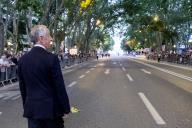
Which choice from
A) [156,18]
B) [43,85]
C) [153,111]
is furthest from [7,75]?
[156,18]

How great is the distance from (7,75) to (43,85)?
18.9 m

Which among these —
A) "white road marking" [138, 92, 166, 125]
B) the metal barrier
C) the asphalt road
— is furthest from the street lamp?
"white road marking" [138, 92, 166, 125]

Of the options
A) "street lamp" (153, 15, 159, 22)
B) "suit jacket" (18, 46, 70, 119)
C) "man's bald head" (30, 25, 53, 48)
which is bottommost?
"suit jacket" (18, 46, 70, 119)

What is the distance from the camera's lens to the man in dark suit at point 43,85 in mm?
5047

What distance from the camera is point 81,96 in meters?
16.1

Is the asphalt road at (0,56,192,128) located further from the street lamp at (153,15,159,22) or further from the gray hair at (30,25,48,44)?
the street lamp at (153,15,159,22)

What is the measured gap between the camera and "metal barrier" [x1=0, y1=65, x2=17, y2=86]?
2261 centimetres

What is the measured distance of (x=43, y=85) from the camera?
5109mm

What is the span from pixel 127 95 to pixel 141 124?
20.3 feet

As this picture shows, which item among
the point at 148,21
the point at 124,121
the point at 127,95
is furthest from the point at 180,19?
the point at 124,121

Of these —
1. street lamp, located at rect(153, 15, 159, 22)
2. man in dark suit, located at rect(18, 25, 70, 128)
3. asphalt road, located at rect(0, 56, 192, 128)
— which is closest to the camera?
man in dark suit, located at rect(18, 25, 70, 128)

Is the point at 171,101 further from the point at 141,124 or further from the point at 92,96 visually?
the point at 141,124

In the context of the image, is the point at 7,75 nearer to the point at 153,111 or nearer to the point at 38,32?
the point at 153,111

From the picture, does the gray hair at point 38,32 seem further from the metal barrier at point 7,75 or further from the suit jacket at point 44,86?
the metal barrier at point 7,75
